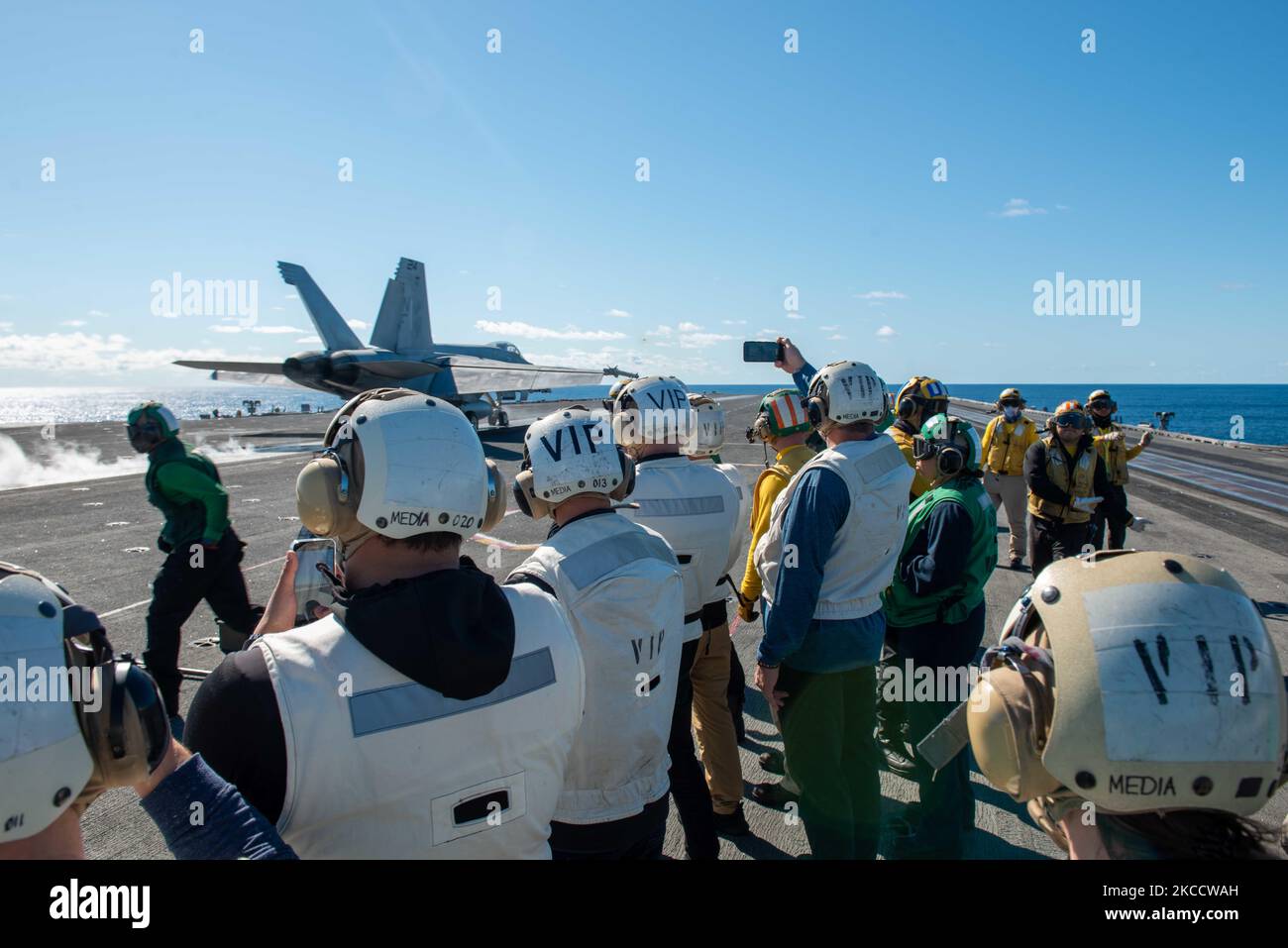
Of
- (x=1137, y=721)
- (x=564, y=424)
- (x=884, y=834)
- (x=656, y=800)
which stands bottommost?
(x=884, y=834)

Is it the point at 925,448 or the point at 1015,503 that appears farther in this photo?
the point at 1015,503

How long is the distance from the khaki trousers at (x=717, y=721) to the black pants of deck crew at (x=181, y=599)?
149 inches

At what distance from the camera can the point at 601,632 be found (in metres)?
2.56

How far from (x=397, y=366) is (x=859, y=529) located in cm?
2712

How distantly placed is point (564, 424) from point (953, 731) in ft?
5.84

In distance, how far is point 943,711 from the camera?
13.1 ft

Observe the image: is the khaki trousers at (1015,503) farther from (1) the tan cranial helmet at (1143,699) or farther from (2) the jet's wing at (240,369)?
(2) the jet's wing at (240,369)

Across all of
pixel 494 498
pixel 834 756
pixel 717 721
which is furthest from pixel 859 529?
pixel 494 498

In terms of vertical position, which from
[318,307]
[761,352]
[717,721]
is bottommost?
[717,721]

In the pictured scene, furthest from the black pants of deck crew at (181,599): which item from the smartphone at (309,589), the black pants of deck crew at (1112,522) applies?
the black pants of deck crew at (1112,522)

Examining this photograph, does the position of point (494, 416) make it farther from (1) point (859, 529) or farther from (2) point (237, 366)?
(1) point (859, 529)

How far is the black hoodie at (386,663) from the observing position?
1460 millimetres
